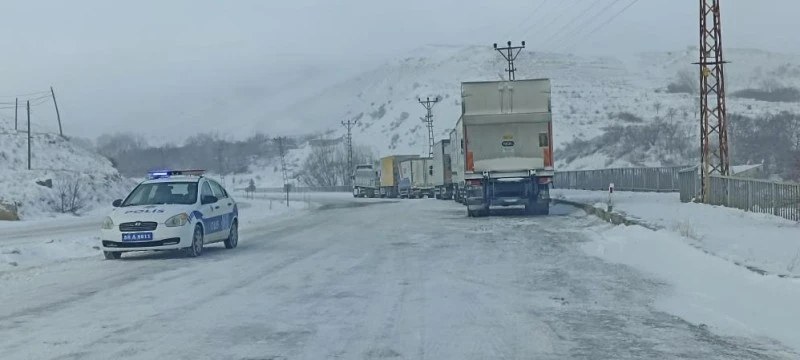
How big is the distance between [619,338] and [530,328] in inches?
36.4

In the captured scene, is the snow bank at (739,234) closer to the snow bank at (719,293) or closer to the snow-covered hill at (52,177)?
the snow bank at (719,293)

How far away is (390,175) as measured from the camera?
237 feet

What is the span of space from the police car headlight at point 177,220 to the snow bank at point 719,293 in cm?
772

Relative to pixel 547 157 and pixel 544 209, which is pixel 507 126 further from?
pixel 544 209

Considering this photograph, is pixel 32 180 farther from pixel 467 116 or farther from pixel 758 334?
pixel 758 334

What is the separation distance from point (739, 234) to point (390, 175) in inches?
2199

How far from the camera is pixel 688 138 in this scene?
8475cm

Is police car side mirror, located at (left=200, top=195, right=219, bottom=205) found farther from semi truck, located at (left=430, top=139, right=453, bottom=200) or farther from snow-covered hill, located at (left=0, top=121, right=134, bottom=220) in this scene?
semi truck, located at (left=430, top=139, right=453, bottom=200)

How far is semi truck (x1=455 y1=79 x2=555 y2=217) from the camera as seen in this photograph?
29.2 meters

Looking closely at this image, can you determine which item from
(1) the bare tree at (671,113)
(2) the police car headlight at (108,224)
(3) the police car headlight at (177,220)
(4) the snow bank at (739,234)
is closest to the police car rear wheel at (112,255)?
(2) the police car headlight at (108,224)

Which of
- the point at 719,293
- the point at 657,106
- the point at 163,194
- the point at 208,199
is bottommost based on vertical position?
the point at 719,293

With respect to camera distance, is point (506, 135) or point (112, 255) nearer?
point (112, 255)

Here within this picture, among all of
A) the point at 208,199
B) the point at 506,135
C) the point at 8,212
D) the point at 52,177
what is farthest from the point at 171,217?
the point at 52,177

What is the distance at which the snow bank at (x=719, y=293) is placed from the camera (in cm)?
889
